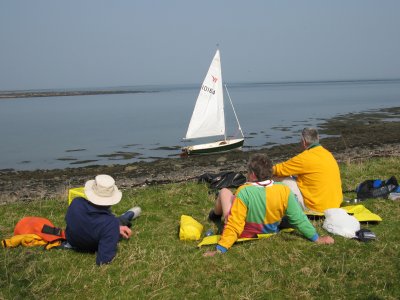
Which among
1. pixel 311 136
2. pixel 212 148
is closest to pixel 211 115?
pixel 212 148

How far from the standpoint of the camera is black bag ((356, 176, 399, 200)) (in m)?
7.90

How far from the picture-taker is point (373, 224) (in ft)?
21.5

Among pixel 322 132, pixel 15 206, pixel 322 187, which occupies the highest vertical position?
pixel 322 187

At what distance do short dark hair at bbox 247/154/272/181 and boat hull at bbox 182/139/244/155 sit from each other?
1934 cm

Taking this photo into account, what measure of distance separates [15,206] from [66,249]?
3.70m

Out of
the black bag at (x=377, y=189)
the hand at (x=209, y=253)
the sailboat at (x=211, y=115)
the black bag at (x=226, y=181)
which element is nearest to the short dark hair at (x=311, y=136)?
the black bag at (x=377, y=189)

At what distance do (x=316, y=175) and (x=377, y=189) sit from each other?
193 cm

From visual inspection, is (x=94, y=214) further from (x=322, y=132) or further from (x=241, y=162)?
(x=322, y=132)

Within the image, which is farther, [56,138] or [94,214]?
[56,138]

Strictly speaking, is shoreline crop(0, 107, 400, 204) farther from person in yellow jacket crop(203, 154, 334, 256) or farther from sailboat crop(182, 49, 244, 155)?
person in yellow jacket crop(203, 154, 334, 256)

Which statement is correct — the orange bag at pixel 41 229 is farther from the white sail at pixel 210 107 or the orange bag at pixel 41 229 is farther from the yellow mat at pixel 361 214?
the white sail at pixel 210 107

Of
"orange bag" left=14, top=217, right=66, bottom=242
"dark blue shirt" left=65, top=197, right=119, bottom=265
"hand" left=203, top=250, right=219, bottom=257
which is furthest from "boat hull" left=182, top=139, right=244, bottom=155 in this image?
"hand" left=203, top=250, right=219, bottom=257

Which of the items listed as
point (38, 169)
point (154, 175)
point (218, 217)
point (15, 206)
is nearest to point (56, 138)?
point (38, 169)

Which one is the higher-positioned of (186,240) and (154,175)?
(186,240)
